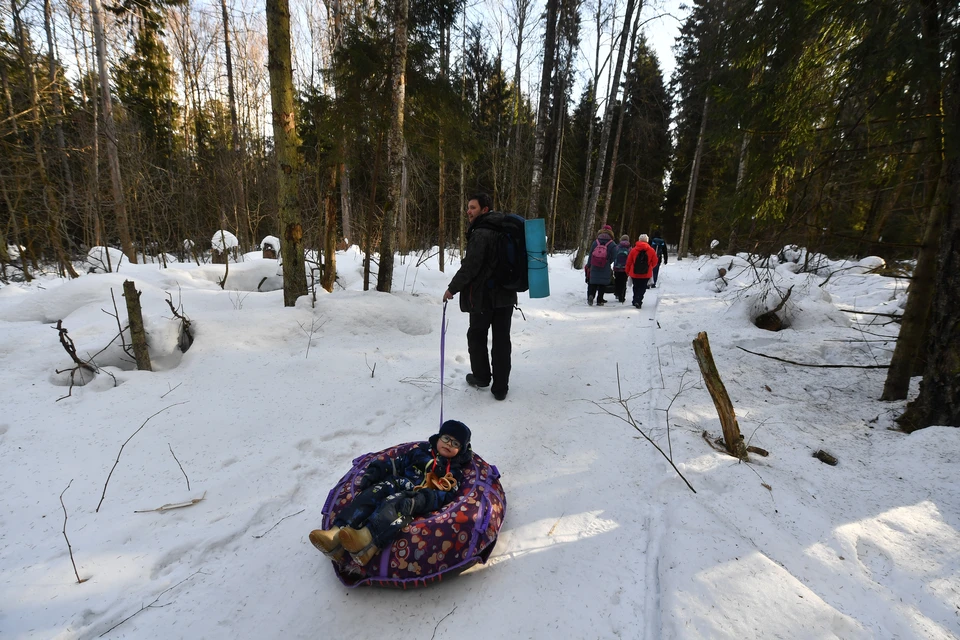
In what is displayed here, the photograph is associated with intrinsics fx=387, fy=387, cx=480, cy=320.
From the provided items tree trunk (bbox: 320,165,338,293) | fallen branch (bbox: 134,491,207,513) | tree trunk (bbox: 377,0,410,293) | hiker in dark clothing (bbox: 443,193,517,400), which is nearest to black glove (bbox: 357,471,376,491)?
fallen branch (bbox: 134,491,207,513)

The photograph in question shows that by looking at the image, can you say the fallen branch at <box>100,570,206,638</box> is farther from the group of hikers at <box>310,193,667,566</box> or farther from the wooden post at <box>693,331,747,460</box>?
the wooden post at <box>693,331,747,460</box>

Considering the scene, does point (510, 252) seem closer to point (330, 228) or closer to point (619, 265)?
point (330, 228)

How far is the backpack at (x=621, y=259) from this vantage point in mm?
9602

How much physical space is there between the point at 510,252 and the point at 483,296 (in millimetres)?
569

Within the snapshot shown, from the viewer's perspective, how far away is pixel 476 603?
7.22 feet

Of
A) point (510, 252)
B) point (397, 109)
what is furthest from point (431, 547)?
point (397, 109)

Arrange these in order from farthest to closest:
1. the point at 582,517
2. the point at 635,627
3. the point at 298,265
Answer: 1. the point at 298,265
2. the point at 582,517
3. the point at 635,627

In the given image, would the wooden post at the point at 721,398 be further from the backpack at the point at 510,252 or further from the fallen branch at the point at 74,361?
the fallen branch at the point at 74,361

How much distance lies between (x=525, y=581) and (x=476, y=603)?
32 centimetres

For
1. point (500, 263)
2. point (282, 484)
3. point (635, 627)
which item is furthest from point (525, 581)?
point (500, 263)

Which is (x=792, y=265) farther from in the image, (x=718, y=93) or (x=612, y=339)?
(x=718, y=93)

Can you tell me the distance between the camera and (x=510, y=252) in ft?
14.0

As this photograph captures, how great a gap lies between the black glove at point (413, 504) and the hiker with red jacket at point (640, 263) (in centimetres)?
796

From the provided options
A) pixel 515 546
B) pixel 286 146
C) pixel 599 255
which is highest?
pixel 286 146
